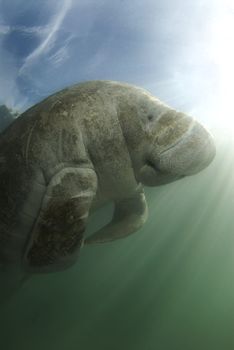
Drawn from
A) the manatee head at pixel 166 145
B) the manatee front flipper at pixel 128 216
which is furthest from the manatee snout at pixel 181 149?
the manatee front flipper at pixel 128 216

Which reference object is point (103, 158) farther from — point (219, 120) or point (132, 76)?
point (219, 120)

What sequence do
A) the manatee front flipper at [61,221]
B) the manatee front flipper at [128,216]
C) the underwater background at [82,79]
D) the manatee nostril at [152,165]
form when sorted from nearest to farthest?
the manatee front flipper at [61,221]
the manatee nostril at [152,165]
the manatee front flipper at [128,216]
the underwater background at [82,79]

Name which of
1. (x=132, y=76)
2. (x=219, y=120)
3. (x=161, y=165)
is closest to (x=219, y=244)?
(x=219, y=120)

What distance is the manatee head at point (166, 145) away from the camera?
300 cm

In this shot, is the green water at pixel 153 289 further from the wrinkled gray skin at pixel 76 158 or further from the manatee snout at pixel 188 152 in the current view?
the manatee snout at pixel 188 152

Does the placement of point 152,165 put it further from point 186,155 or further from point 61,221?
point 61,221

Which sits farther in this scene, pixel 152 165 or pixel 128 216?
pixel 128 216

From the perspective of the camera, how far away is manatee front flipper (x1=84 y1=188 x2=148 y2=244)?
14.3ft

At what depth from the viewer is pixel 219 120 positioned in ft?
88.6

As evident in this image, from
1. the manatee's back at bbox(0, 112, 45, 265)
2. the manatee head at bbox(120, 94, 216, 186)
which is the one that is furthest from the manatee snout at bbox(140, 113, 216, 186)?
the manatee's back at bbox(0, 112, 45, 265)

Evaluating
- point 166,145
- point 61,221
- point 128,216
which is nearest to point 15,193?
point 61,221

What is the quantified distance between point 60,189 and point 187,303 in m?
29.8

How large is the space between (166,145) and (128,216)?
1893 millimetres

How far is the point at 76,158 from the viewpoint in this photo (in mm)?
3078
